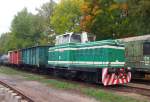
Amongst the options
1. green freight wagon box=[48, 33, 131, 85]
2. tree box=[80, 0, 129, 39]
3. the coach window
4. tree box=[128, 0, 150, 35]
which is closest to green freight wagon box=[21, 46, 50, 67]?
green freight wagon box=[48, 33, 131, 85]

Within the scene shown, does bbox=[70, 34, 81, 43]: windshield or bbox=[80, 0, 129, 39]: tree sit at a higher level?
bbox=[80, 0, 129, 39]: tree

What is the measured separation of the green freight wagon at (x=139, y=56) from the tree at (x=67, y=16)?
28.9 metres

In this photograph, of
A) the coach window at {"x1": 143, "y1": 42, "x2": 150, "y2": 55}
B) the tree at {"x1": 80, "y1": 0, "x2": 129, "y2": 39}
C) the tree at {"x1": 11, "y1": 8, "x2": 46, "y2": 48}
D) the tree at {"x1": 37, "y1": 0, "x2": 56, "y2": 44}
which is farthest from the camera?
the tree at {"x1": 37, "y1": 0, "x2": 56, "y2": 44}

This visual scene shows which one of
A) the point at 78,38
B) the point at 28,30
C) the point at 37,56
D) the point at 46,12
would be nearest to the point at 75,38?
the point at 78,38

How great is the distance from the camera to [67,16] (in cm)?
5556

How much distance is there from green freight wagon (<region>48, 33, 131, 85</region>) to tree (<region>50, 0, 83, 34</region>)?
31.1 meters

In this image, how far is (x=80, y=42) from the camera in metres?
22.3

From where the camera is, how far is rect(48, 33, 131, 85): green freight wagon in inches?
727

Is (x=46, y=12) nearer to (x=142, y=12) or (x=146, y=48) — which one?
(x=142, y=12)

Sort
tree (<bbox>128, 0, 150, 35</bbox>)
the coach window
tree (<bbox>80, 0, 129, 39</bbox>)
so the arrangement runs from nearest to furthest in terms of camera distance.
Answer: the coach window < tree (<bbox>128, 0, 150, 35</bbox>) < tree (<bbox>80, 0, 129, 39</bbox>)

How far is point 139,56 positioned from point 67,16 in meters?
Answer: 33.2

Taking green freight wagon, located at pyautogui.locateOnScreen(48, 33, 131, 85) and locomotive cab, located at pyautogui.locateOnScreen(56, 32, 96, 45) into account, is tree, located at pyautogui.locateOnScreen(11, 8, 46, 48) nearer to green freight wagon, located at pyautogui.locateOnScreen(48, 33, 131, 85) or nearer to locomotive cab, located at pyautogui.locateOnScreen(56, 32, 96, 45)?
locomotive cab, located at pyautogui.locateOnScreen(56, 32, 96, 45)

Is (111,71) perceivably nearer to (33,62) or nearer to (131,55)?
(131,55)

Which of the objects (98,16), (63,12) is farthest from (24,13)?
(98,16)
